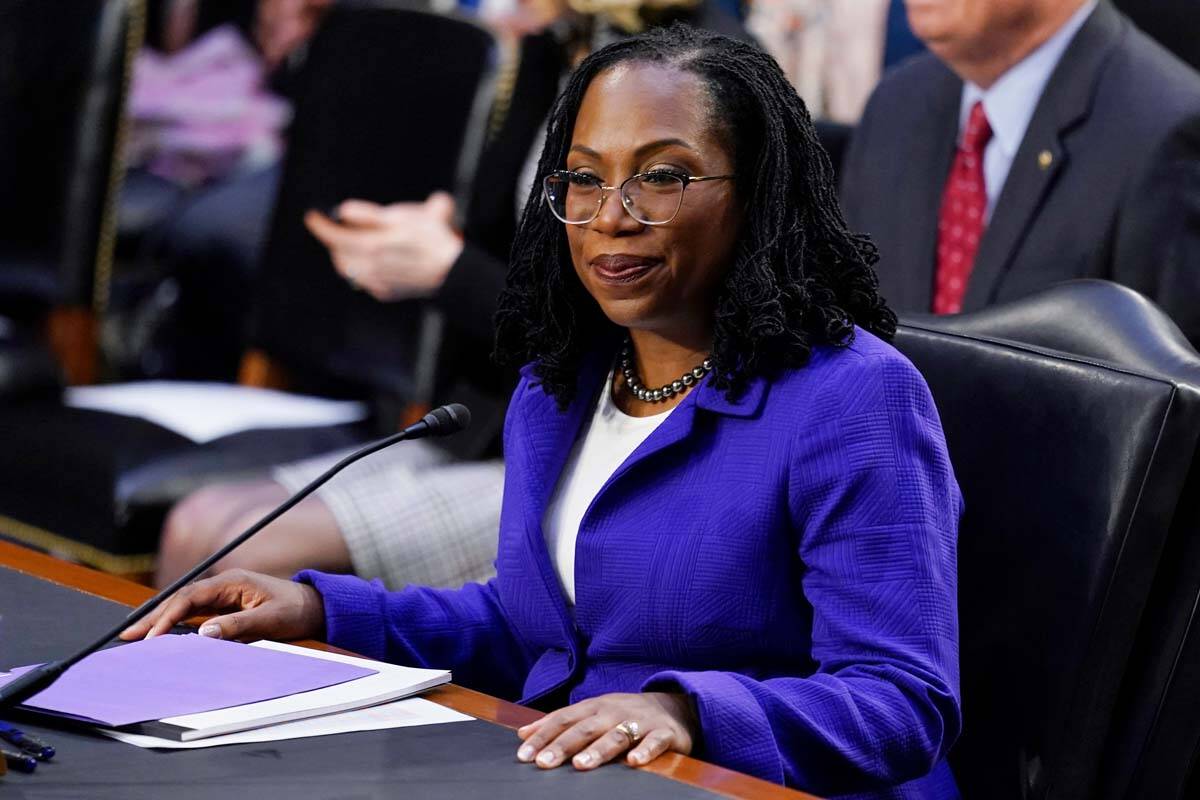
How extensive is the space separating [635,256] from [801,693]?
0.40 metres

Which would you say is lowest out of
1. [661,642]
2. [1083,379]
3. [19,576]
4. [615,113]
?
[19,576]

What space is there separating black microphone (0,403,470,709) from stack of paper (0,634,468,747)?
0.04 meters

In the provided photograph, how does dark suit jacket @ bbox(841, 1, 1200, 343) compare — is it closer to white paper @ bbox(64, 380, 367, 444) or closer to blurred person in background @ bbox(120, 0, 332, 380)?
white paper @ bbox(64, 380, 367, 444)

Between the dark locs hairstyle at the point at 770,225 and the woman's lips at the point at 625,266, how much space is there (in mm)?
70

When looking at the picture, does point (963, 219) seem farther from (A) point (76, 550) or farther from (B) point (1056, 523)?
(A) point (76, 550)

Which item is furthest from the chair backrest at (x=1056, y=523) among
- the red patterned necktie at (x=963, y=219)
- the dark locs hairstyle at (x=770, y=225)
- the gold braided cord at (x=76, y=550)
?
the gold braided cord at (x=76, y=550)

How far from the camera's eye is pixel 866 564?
1.35 metres

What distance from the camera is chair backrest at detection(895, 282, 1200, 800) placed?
58.4 inches

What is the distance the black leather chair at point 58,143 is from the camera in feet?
10.6

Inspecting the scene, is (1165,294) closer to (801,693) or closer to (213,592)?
(801,693)

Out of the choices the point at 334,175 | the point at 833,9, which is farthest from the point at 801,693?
the point at 833,9

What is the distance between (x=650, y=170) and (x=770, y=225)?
112mm

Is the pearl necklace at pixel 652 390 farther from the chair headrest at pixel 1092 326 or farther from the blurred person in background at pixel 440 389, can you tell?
the blurred person in background at pixel 440 389

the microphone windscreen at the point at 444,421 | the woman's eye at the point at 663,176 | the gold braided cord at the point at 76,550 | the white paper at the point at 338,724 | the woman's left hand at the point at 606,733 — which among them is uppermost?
the woman's eye at the point at 663,176
